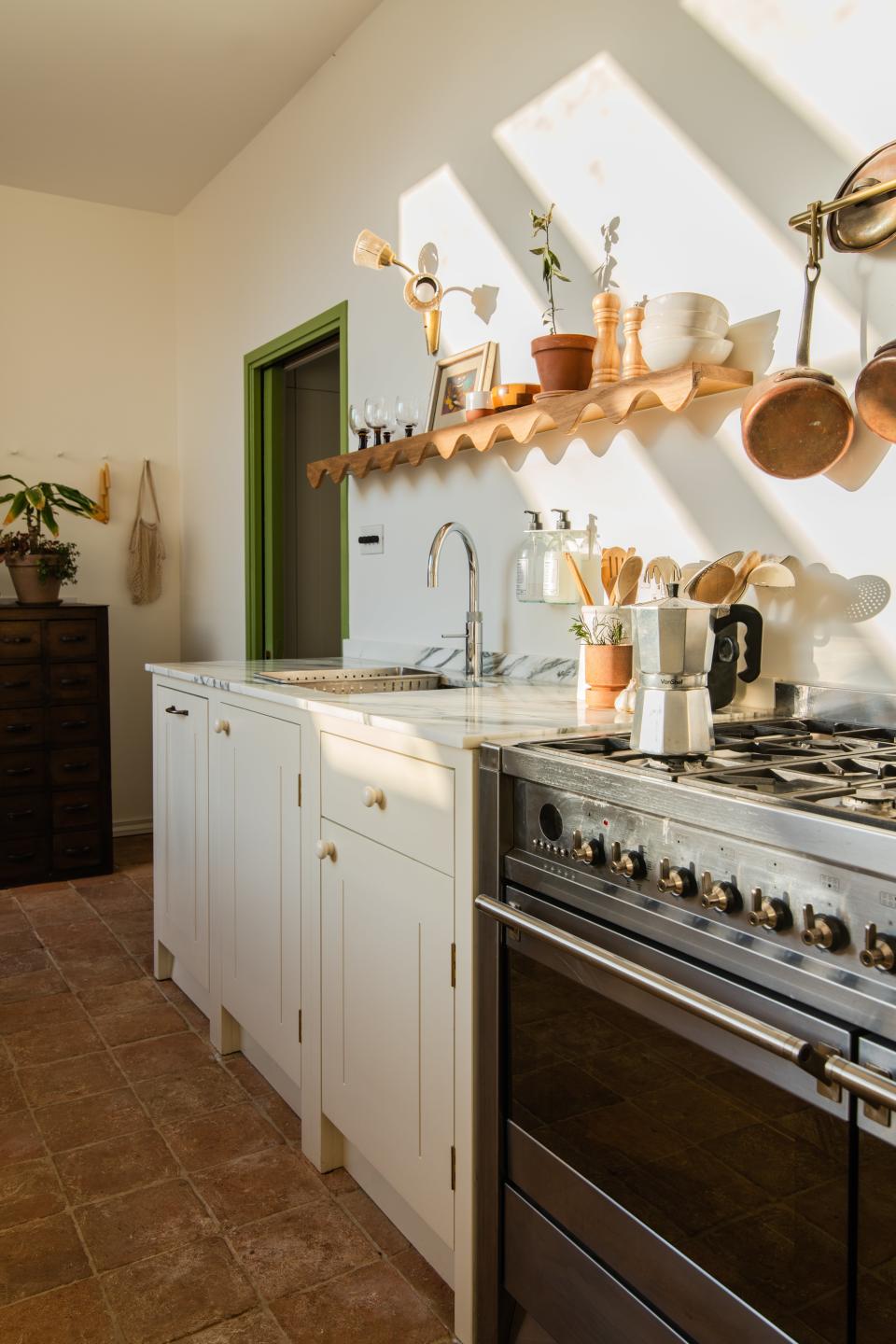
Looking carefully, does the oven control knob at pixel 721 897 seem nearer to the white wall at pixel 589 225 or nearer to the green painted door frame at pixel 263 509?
the white wall at pixel 589 225

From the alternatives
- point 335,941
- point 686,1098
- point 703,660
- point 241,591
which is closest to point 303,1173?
point 335,941

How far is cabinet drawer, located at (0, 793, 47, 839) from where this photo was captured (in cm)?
407

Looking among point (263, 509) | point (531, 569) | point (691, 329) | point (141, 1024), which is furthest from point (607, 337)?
point (263, 509)

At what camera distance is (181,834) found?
283 cm

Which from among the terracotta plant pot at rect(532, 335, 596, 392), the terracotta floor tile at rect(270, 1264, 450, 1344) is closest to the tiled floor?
the terracotta floor tile at rect(270, 1264, 450, 1344)

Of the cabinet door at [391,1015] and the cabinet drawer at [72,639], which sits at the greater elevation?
the cabinet drawer at [72,639]

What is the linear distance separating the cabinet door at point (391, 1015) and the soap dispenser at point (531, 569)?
0.72m

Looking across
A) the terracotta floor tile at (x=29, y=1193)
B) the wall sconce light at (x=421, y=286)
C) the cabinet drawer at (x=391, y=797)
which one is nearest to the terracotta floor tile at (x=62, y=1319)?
the terracotta floor tile at (x=29, y=1193)

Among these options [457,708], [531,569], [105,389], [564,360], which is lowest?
[457,708]

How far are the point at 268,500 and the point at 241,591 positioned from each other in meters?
0.42

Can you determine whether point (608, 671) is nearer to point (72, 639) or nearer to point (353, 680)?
point (353, 680)

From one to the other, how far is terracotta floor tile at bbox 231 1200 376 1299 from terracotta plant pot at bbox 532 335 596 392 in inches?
67.5

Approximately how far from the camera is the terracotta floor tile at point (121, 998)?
2.84 metres

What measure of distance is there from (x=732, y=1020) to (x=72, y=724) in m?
3.67
